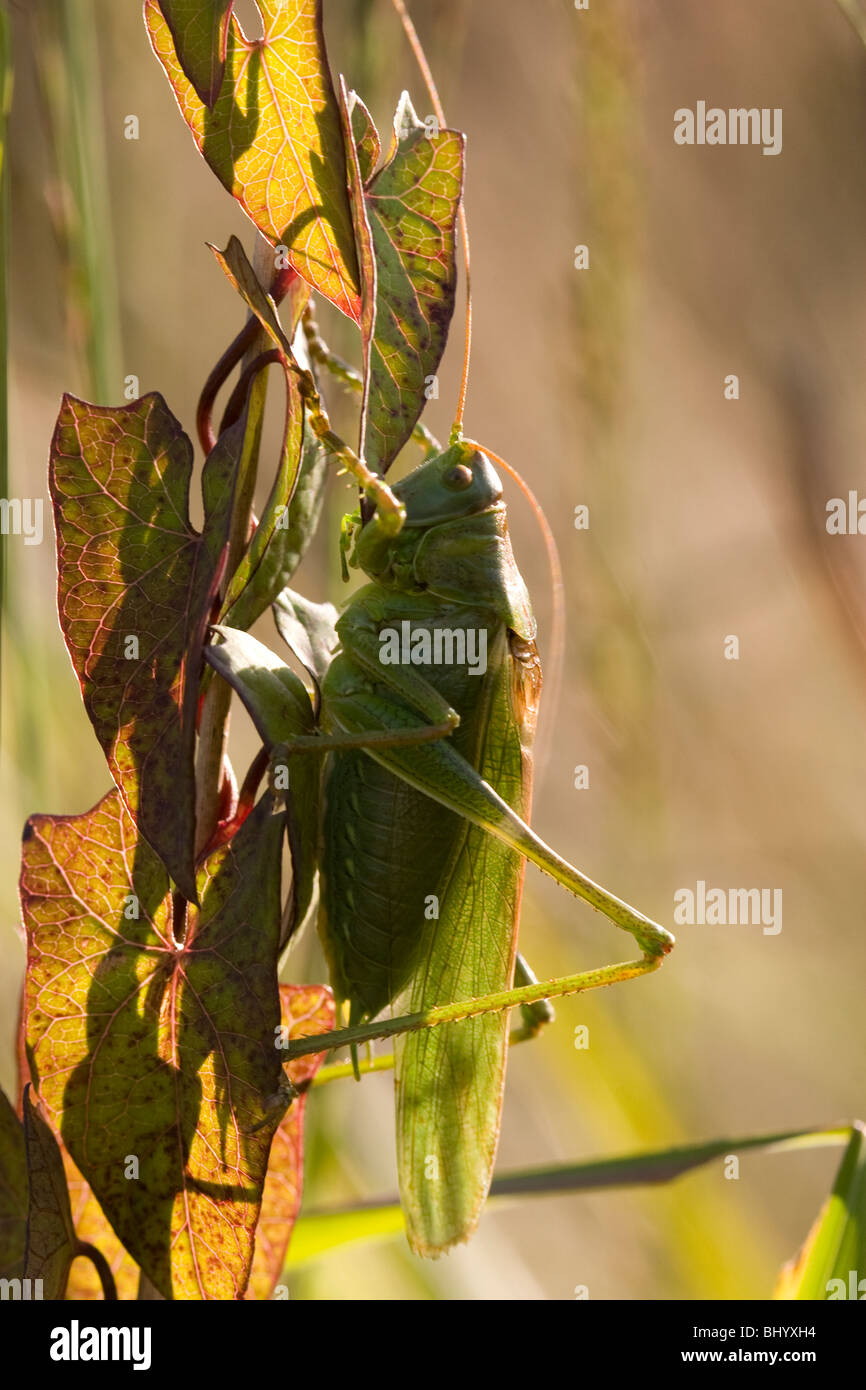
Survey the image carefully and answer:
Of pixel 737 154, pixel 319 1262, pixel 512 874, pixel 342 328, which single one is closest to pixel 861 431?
pixel 737 154

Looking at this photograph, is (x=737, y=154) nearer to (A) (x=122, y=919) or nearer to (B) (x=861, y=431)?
(B) (x=861, y=431)

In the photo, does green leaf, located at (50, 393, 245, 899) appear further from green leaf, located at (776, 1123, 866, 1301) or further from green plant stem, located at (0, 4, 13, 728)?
green leaf, located at (776, 1123, 866, 1301)

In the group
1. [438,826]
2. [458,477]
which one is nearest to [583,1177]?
[438,826]

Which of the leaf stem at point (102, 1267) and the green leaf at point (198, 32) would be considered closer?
the green leaf at point (198, 32)

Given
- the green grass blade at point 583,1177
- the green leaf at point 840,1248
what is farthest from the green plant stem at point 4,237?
the green leaf at point 840,1248

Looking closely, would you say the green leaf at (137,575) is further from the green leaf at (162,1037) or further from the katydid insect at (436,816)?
the katydid insect at (436,816)

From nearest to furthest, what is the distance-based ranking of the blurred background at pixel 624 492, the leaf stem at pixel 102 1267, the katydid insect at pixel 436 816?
the leaf stem at pixel 102 1267
the katydid insect at pixel 436 816
the blurred background at pixel 624 492
